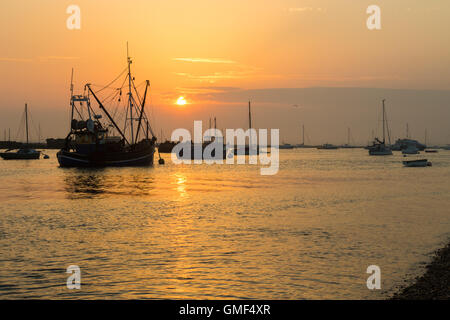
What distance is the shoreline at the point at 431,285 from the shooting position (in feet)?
44.2

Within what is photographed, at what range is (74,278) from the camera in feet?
54.9

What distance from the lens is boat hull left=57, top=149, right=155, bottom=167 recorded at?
98750mm

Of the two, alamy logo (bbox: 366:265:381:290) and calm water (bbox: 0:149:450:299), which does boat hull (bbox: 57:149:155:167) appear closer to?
calm water (bbox: 0:149:450:299)

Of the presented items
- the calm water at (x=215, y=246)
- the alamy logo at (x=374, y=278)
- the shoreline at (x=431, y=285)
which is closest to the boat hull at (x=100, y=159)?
the calm water at (x=215, y=246)

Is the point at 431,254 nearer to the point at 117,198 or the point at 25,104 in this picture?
the point at 117,198

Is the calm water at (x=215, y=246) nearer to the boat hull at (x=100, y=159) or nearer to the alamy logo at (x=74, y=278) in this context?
the alamy logo at (x=74, y=278)

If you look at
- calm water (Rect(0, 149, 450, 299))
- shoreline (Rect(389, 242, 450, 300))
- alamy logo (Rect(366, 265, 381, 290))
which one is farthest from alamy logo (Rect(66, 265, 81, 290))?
shoreline (Rect(389, 242, 450, 300))

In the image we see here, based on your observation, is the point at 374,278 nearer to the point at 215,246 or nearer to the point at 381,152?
the point at 215,246

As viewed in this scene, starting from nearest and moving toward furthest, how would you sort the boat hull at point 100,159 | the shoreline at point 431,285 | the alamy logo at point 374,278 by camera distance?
the shoreline at point 431,285 → the alamy logo at point 374,278 → the boat hull at point 100,159

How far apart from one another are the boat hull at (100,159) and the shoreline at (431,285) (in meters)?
85.9

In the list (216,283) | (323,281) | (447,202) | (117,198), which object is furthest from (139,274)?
(447,202)

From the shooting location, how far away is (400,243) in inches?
925

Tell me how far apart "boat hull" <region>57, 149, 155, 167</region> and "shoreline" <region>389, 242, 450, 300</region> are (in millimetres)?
85853
